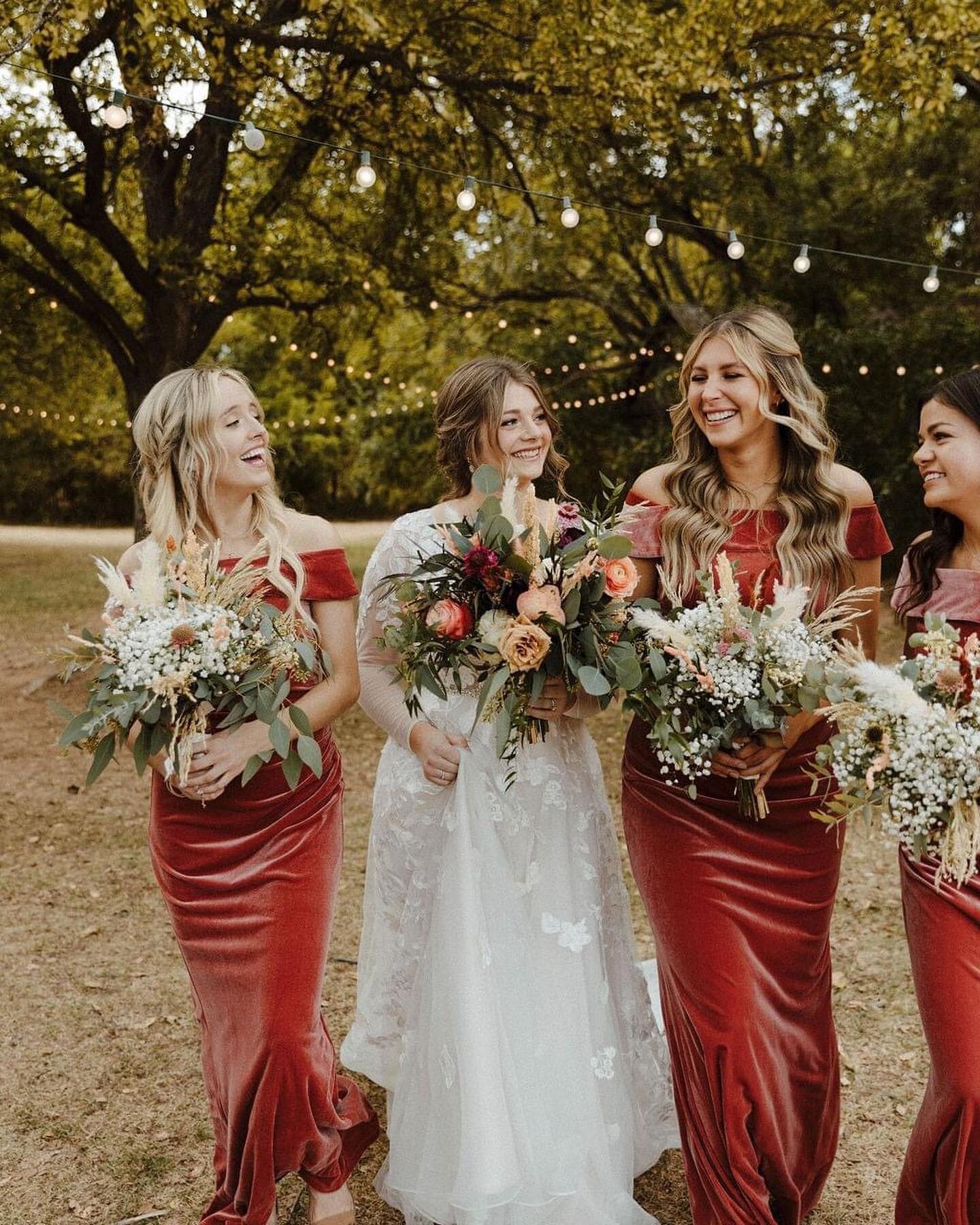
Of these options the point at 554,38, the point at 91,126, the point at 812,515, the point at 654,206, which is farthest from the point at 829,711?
the point at 654,206

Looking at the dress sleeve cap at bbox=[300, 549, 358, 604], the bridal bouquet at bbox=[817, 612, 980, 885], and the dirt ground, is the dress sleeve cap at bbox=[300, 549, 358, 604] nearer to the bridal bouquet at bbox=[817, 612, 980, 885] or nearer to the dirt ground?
the bridal bouquet at bbox=[817, 612, 980, 885]

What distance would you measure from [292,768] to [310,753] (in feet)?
0.26

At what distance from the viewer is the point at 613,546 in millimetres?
2822

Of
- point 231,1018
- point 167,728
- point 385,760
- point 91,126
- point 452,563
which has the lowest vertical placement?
point 231,1018

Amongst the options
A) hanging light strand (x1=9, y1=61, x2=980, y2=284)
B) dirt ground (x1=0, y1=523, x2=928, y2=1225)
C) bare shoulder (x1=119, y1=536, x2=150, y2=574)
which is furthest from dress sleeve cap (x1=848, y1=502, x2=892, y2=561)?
hanging light strand (x1=9, y1=61, x2=980, y2=284)

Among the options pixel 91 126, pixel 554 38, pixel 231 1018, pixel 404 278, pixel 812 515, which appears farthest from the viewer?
pixel 404 278

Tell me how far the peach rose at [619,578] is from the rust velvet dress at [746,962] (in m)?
0.57

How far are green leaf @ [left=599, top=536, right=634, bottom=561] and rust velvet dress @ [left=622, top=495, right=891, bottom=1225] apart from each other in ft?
1.84

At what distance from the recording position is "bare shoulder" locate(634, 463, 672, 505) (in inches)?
137

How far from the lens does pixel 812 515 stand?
10.9 feet

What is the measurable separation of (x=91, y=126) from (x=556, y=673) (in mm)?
9024

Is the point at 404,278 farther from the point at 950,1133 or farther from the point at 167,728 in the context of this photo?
the point at 950,1133

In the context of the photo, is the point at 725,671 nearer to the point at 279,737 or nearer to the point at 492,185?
the point at 279,737

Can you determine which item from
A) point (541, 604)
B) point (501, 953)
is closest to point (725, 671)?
point (541, 604)
